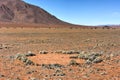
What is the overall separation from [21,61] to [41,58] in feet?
4.22

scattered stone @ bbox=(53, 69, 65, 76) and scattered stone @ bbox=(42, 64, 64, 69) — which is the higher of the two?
scattered stone @ bbox=(42, 64, 64, 69)

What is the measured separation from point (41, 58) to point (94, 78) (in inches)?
236

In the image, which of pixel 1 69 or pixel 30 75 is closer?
pixel 30 75

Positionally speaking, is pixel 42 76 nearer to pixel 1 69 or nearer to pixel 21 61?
pixel 1 69

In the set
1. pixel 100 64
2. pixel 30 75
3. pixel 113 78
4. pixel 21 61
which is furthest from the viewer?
pixel 21 61

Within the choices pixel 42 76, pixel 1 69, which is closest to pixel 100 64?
pixel 42 76

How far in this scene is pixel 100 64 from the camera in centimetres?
1656

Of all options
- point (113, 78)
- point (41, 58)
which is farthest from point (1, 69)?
point (113, 78)

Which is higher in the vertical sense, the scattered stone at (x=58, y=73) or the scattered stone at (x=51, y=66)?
the scattered stone at (x=51, y=66)

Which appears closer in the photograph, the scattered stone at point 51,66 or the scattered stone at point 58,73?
the scattered stone at point 58,73

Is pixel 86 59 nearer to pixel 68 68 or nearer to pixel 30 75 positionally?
pixel 68 68

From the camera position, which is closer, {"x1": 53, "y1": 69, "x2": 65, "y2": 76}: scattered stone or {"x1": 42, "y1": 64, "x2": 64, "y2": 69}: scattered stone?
{"x1": 53, "y1": 69, "x2": 65, "y2": 76}: scattered stone

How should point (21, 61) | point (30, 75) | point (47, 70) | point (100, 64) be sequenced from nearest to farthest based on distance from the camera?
point (30, 75), point (47, 70), point (100, 64), point (21, 61)

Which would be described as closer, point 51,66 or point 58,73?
point 58,73
